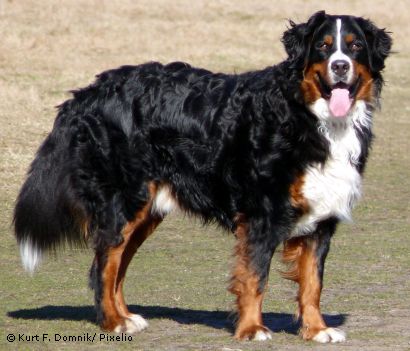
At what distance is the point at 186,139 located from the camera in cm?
837

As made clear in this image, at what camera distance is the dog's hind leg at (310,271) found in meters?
8.10

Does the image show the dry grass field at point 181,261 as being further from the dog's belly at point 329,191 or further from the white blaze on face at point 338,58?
the white blaze on face at point 338,58

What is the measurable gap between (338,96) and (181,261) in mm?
4112

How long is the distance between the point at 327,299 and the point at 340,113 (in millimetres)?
2395

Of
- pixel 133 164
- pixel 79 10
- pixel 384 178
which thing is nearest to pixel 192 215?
pixel 133 164

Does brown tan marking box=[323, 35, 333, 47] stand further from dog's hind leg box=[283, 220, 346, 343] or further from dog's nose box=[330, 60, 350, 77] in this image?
dog's hind leg box=[283, 220, 346, 343]

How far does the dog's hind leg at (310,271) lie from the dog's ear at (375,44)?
1184mm

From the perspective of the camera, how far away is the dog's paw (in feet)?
25.9

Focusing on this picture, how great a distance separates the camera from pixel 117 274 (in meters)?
8.47

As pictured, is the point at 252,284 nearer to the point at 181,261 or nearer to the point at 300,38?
the point at 300,38

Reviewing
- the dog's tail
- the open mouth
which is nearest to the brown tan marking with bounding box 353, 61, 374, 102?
the open mouth

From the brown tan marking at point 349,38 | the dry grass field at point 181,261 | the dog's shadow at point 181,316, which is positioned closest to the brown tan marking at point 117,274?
the dry grass field at point 181,261

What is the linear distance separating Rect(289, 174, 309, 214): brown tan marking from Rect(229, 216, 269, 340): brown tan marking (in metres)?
0.45

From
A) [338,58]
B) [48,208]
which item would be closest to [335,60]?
[338,58]
